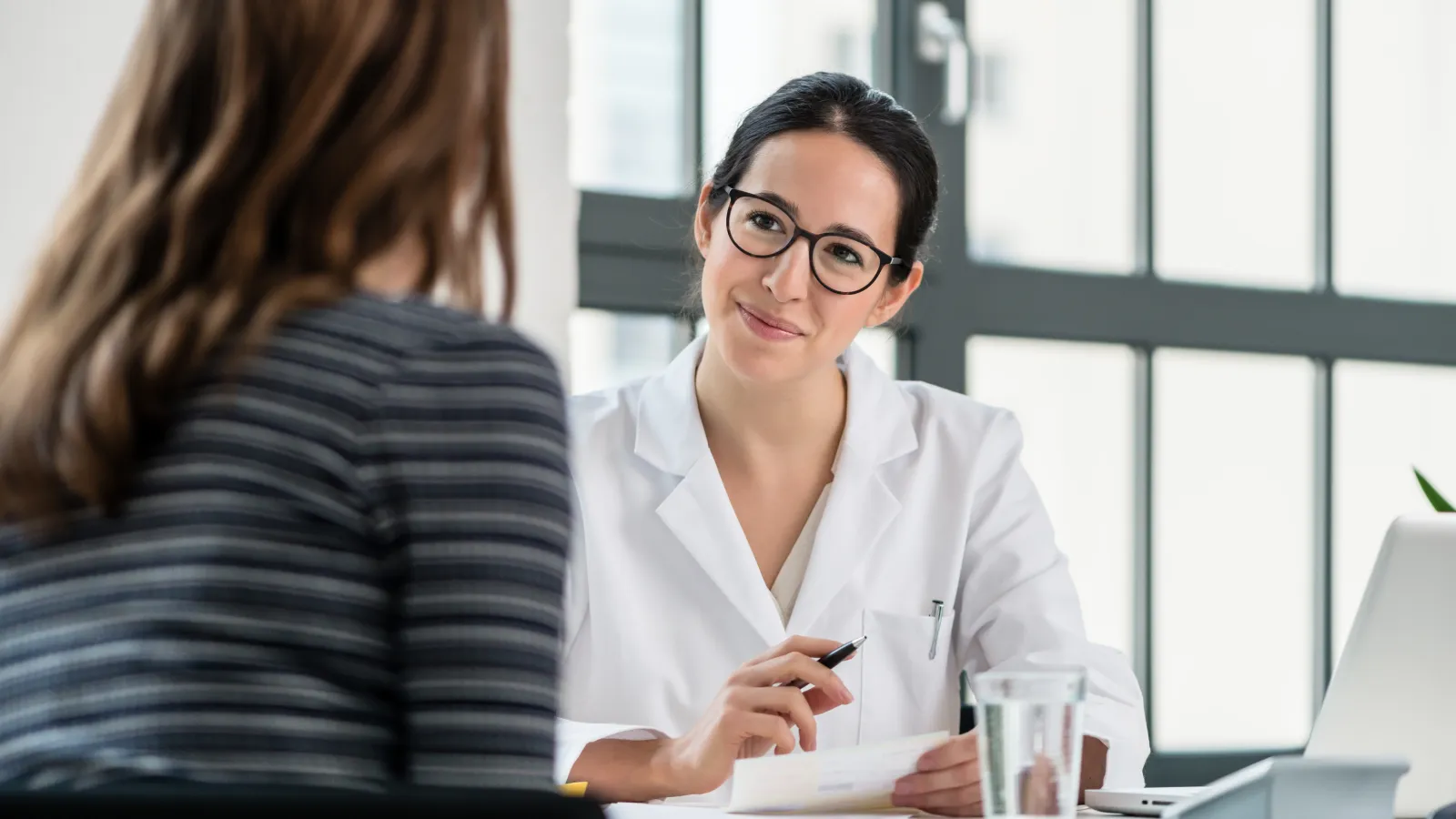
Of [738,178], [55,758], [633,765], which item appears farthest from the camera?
[738,178]

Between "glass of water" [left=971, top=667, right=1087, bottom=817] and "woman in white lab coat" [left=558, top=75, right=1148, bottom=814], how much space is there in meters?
0.84

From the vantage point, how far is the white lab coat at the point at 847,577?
78.4 inches

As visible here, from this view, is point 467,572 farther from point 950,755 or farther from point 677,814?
point 950,755

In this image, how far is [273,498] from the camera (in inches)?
30.4

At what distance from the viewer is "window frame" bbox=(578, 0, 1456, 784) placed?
9.47ft

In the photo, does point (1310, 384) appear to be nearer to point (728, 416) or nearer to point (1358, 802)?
point (728, 416)

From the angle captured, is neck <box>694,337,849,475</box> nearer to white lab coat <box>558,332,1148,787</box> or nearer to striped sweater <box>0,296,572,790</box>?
white lab coat <box>558,332,1148,787</box>

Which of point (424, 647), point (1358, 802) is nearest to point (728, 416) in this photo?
point (1358, 802)

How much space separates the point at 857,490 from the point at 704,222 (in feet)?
1.49

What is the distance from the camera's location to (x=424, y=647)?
2.54 feet

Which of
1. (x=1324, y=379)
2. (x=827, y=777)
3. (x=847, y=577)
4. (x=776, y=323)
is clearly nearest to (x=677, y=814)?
(x=827, y=777)

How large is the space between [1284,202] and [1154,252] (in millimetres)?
408

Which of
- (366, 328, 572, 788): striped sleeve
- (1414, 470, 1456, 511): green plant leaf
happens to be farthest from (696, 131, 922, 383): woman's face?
(366, 328, 572, 788): striped sleeve

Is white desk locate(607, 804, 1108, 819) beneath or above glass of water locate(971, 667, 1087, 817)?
beneath
